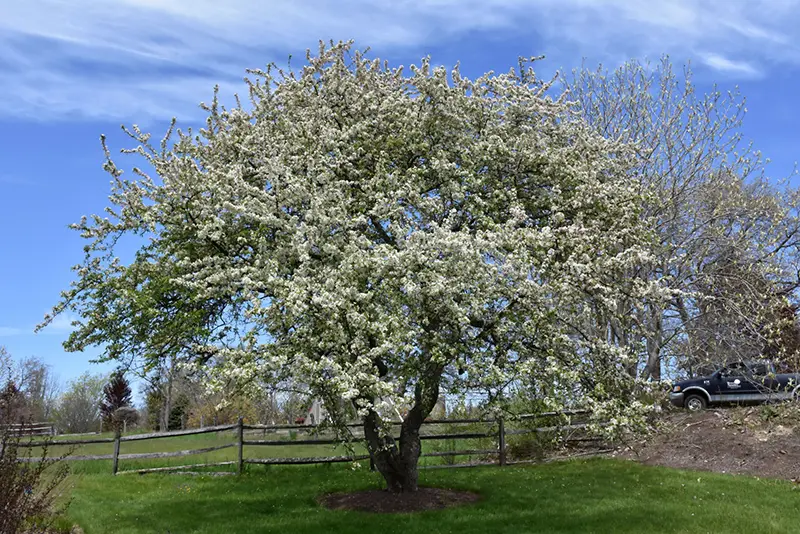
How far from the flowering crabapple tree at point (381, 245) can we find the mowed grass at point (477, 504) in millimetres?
2125

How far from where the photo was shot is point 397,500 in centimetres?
1436

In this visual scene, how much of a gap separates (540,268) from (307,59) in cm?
925

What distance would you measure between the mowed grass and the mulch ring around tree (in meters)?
0.46

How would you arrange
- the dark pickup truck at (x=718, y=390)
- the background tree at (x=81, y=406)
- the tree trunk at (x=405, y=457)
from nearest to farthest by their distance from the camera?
the tree trunk at (x=405, y=457) → the dark pickup truck at (x=718, y=390) → the background tree at (x=81, y=406)

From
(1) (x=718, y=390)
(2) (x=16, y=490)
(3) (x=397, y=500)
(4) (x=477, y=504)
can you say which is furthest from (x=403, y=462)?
(1) (x=718, y=390)

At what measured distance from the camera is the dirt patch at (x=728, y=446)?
1862 centimetres

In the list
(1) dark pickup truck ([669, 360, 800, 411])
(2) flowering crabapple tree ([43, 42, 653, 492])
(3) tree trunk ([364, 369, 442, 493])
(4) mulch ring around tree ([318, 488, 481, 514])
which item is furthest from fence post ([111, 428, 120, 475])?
(1) dark pickup truck ([669, 360, 800, 411])

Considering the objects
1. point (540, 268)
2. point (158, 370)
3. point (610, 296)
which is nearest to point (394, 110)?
point (540, 268)

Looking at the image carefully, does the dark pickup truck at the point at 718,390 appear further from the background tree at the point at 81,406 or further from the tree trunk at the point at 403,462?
the background tree at the point at 81,406

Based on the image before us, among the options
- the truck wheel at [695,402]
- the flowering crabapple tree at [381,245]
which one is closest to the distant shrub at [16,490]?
the flowering crabapple tree at [381,245]

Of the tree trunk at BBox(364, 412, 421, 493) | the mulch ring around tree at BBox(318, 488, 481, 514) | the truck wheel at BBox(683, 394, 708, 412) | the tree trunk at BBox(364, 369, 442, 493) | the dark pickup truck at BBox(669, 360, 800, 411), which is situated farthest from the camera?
the truck wheel at BBox(683, 394, 708, 412)

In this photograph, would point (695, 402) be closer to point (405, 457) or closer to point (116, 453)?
point (405, 457)

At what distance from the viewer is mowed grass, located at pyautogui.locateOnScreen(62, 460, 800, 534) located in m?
12.5

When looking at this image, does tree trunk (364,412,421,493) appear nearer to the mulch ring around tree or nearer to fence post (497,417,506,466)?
the mulch ring around tree
